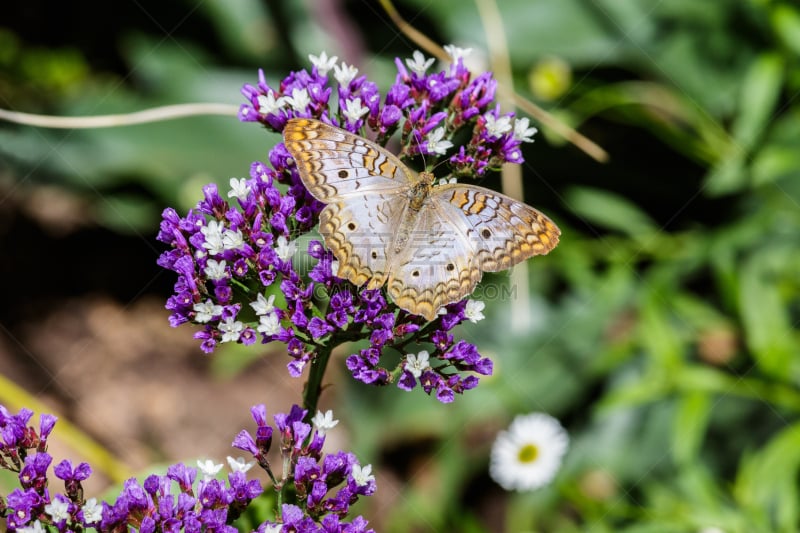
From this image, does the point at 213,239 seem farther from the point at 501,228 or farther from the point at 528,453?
the point at 528,453

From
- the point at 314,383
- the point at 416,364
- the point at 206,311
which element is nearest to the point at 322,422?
the point at 314,383

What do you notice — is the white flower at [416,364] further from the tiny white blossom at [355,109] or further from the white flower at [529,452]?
the white flower at [529,452]

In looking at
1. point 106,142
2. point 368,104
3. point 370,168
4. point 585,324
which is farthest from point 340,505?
point 106,142

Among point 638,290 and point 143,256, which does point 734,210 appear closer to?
point 638,290

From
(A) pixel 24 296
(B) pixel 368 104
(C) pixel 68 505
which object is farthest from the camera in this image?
(A) pixel 24 296

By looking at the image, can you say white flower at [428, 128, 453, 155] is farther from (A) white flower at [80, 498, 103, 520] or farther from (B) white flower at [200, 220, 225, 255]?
(A) white flower at [80, 498, 103, 520]

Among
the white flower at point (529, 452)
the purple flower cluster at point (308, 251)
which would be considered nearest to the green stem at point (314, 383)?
the purple flower cluster at point (308, 251)
